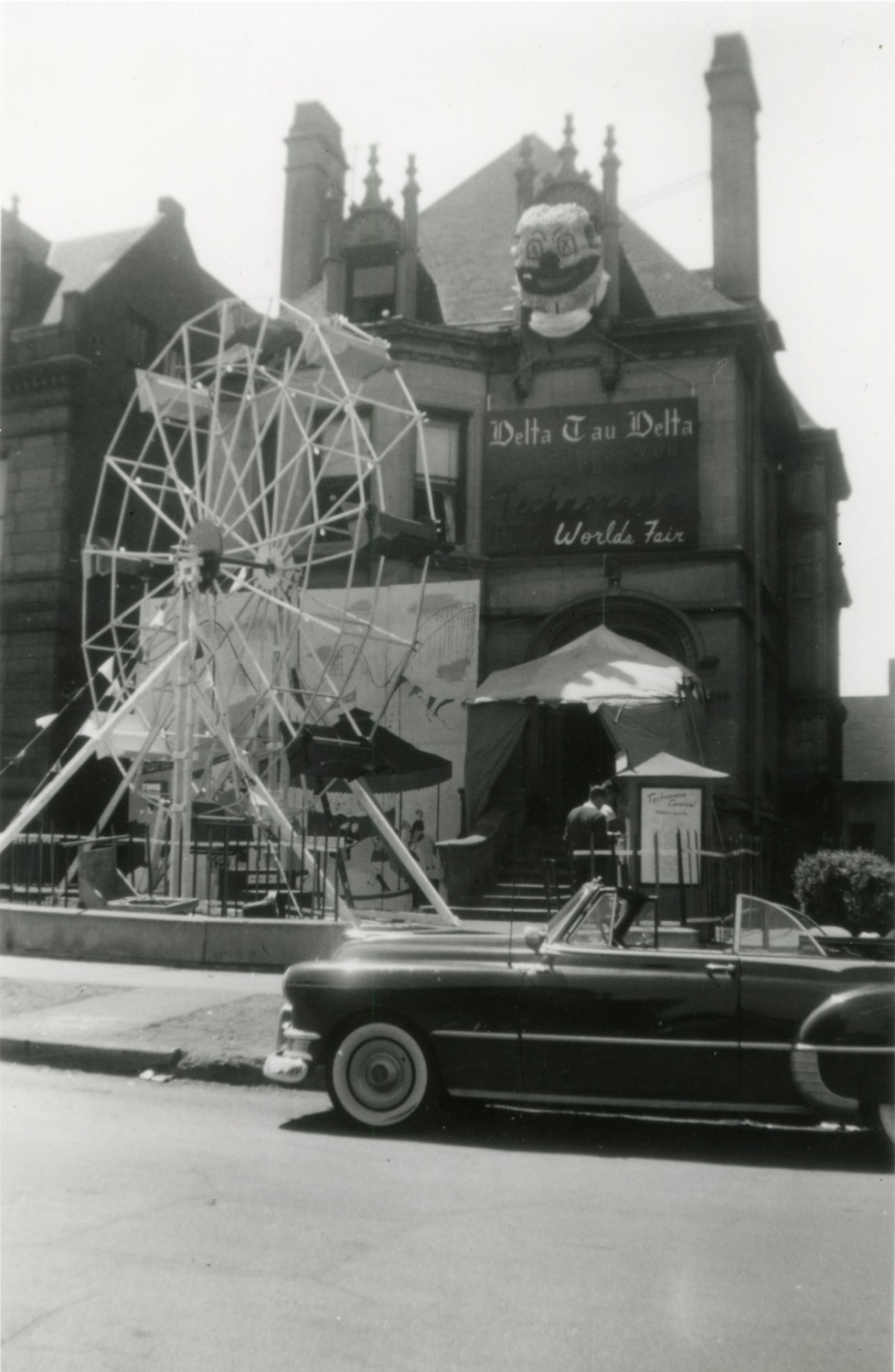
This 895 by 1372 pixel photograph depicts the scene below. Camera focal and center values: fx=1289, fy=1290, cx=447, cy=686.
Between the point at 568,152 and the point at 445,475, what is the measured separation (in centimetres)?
622

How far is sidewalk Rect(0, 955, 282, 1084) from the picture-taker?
9078 millimetres

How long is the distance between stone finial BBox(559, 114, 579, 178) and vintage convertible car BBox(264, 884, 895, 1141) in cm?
1893

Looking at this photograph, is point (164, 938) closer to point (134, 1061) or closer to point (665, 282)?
point (134, 1061)

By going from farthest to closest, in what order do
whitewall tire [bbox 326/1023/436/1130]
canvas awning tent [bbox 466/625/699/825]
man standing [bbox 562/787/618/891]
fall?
canvas awning tent [bbox 466/625/699/825], man standing [bbox 562/787/618/891], whitewall tire [bbox 326/1023/436/1130]

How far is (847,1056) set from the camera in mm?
6734

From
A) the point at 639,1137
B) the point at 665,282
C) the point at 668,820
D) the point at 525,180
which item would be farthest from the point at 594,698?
the point at 639,1137

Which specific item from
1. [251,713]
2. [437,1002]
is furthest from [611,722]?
[437,1002]

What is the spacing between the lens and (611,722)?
19.5m

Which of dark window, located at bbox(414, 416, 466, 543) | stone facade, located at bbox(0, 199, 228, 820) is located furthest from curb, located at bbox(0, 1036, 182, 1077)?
stone facade, located at bbox(0, 199, 228, 820)

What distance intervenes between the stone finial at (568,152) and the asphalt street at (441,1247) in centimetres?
1965

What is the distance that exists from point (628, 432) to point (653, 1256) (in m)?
18.6

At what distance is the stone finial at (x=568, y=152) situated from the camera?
23.2 metres

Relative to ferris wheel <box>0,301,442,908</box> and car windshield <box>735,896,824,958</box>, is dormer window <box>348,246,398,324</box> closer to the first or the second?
ferris wheel <box>0,301,442,908</box>

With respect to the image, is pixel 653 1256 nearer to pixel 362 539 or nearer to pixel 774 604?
pixel 362 539
